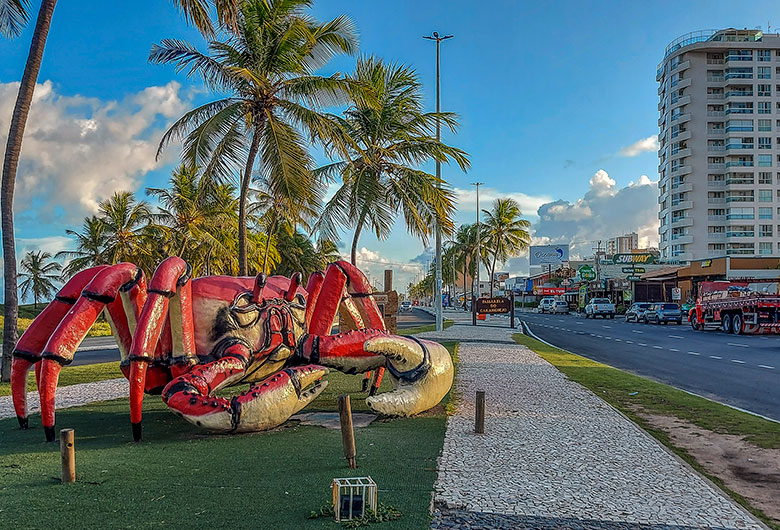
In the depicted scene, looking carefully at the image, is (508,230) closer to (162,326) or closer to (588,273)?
(588,273)

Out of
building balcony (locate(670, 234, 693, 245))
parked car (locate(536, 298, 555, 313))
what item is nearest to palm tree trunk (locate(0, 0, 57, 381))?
parked car (locate(536, 298, 555, 313))

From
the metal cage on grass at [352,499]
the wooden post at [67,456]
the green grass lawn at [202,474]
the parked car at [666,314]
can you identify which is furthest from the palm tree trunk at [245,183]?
the parked car at [666,314]

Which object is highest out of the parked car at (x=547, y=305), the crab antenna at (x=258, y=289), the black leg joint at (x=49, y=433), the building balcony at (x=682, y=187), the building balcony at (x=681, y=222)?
the building balcony at (x=682, y=187)

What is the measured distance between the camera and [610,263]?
220ft

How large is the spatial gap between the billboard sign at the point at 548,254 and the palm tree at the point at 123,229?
213 ft

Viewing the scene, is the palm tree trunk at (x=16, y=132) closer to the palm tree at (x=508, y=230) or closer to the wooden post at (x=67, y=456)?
the wooden post at (x=67, y=456)

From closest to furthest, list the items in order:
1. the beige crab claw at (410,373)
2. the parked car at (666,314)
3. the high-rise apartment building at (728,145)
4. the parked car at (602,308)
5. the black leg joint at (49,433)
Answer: the black leg joint at (49,433)
the beige crab claw at (410,373)
the parked car at (666,314)
the parked car at (602,308)
the high-rise apartment building at (728,145)

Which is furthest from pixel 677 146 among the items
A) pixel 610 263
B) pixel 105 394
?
pixel 105 394

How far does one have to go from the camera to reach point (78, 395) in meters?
10.0

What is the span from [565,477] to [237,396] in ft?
10.1

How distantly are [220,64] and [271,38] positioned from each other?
1.23 meters

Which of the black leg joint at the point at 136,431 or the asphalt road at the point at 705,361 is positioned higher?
the black leg joint at the point at 136,431

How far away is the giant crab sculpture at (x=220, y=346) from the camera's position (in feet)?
17.7

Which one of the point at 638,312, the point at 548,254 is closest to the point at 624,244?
the point at 548,254
